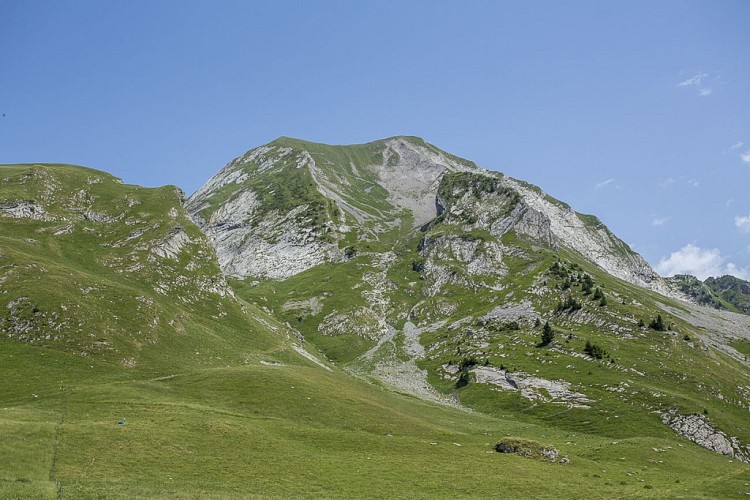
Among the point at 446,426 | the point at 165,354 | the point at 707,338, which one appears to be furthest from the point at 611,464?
the point at 707,338

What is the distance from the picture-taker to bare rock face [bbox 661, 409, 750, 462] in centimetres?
8390

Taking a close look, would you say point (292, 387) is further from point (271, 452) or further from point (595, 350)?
point (595, 350)

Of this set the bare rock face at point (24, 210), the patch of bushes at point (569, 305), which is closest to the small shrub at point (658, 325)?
the patch of bushes at point (569, 305)

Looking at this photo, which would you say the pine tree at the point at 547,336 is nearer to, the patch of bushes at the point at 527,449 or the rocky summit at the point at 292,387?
the rocky summit at the point at 292,387

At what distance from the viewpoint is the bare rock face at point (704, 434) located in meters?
83.9

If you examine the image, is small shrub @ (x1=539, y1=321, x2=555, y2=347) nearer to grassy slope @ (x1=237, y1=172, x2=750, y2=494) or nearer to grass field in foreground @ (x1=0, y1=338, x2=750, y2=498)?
grassy slope @ (x1=237, y1=172, x2=750, y2=494)

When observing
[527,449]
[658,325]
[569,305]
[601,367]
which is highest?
[569,305]

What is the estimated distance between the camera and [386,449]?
57312mm

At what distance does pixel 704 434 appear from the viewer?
87875mm

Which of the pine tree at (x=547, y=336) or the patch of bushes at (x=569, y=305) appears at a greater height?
the patch of bushes at (x=569, y=305)

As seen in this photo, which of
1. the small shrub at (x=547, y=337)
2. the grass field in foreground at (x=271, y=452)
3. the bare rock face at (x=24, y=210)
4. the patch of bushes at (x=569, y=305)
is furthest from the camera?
the patch of bushes at (x=569, y=305)

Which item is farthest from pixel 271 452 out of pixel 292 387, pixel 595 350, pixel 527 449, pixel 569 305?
pixel 569 305

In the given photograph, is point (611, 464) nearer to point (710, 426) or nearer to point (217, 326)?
point (710, 426)

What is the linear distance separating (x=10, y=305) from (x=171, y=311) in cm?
2924
